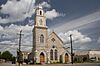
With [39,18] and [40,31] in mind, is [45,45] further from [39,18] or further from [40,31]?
[39,18]

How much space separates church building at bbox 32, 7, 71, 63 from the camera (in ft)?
222

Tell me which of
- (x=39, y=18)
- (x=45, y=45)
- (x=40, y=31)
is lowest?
(x=45, y=45)

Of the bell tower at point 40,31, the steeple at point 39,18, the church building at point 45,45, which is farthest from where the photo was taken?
the steeple at point 39,18

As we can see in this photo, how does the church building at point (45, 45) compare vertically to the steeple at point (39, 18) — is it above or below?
below

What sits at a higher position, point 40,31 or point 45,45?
point 40,31

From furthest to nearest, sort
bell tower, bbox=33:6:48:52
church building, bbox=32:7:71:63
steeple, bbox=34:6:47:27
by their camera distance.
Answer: steeple, bbox=34:6:47:27 < bell tower, bbox=33:6:48:52 < church building, bbox=32:7:71:63

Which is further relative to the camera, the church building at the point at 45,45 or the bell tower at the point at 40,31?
the bell tower at the point at 40,31

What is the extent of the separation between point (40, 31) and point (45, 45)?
4.91 meters

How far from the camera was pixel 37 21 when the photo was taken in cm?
6962

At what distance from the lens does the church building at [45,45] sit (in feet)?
222

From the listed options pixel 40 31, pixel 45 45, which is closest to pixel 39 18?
pixel 40 31

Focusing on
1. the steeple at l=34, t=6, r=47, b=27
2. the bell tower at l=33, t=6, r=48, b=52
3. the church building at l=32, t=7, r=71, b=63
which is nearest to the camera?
the church building at l=32, t=7, r=71, b=63

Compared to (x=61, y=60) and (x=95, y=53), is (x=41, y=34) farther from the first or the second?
(x=95, y=53)

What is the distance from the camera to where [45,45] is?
227ft
